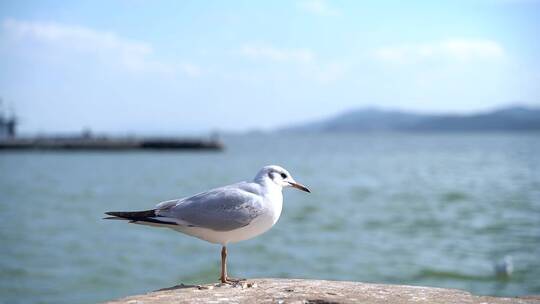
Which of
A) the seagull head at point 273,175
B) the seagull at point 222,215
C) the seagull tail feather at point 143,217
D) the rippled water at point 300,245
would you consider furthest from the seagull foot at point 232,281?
the rippled water at point 300,245

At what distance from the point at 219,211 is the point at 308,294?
990 mm

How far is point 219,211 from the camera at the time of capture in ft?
15.2

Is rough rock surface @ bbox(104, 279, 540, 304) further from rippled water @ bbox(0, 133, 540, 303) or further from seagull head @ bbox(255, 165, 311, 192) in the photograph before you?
rippled water @ bbox(0, 133, 540, 303)

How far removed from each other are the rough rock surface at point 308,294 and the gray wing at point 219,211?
0.45 m

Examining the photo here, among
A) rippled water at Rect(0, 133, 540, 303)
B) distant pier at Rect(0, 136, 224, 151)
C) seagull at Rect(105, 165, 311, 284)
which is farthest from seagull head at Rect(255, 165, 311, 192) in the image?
distant pier at Rect(0, 136, 224, 151)

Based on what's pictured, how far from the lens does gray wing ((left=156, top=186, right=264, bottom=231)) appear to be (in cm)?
460

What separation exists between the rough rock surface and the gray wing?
1.47ft

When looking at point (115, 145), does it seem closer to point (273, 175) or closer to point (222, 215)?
point (273, 175)

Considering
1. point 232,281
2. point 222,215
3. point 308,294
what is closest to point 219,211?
point 222,215

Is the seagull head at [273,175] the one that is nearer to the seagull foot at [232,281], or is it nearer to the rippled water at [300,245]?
the seagull foot at [232,281]

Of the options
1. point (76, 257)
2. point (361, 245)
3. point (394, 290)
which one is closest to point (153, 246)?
point (76, 257)

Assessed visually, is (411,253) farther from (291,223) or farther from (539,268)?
(291,223)

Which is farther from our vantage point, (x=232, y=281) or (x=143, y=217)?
(x=232, y=281)

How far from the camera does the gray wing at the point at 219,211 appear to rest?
4598 mm
